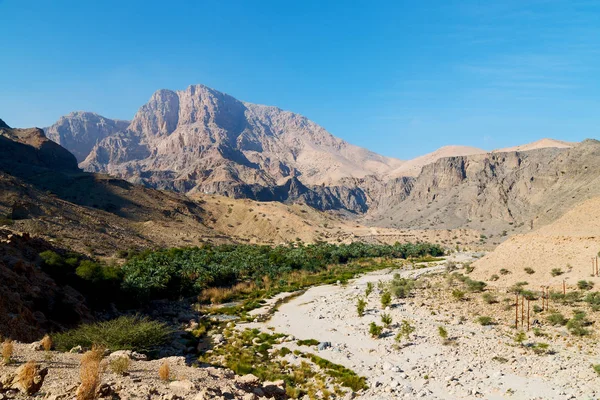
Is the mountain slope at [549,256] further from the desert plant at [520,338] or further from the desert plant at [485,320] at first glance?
the desert plant at [520,338]

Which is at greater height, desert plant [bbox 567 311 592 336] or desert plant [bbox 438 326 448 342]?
desert plant [bbox 567 311 592 336]

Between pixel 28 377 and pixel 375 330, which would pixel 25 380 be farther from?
pixel 375 330

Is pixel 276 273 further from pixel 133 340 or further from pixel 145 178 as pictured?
pixel 145 178

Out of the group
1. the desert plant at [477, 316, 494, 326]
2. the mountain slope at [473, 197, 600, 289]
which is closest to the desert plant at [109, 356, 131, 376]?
the desert plant at [477, 316, 494, 326]

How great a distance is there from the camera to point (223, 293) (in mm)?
35000

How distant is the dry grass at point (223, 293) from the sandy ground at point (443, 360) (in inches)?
338

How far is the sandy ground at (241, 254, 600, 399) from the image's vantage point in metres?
14.2

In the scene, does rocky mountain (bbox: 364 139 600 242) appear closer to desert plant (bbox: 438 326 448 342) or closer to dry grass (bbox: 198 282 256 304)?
dry grass (bbox: 198 282 256 304)

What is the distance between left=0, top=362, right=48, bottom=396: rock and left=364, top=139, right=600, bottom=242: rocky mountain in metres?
71.1

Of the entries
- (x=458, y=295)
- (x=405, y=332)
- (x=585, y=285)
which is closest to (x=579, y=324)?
(x=585, y=285)

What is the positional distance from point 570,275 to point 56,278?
34.9 m

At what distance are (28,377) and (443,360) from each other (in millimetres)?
15081

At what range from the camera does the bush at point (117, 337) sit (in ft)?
53.5

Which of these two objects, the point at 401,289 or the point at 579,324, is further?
the point at 401,289
